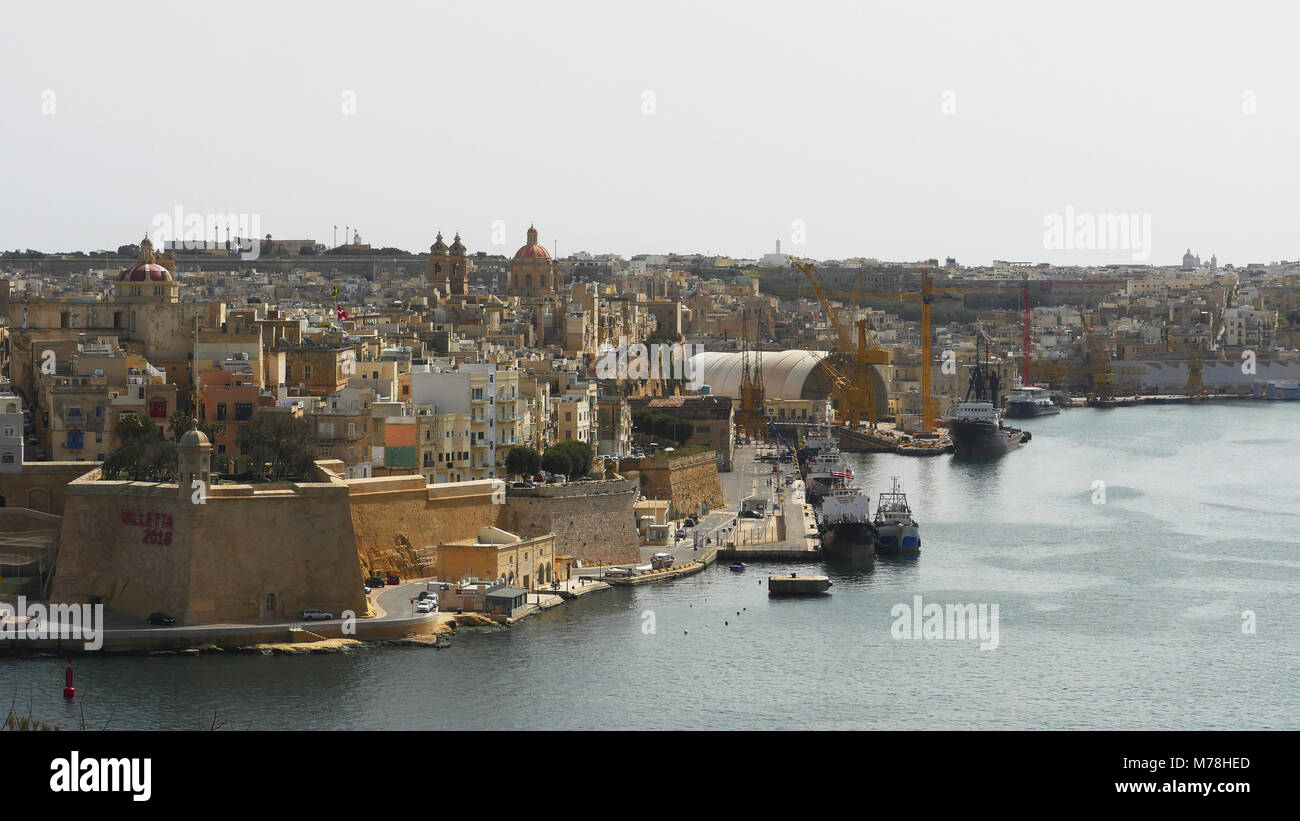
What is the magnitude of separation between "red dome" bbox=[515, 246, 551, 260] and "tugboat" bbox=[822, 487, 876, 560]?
2420 centimetres

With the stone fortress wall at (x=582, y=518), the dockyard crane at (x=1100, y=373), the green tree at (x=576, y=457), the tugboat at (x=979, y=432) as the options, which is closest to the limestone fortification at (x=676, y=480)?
the green tree at (x=576, y=457)

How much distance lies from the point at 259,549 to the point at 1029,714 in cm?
657

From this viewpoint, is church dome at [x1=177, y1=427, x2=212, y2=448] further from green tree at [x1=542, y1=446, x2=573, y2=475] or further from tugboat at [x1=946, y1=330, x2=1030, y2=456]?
tugboat at [x1=946, y1=330, x2=1030, y2=456]

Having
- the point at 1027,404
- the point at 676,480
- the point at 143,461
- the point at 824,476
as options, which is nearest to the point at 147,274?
the point at 143,461

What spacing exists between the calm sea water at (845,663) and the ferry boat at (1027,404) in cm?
2650

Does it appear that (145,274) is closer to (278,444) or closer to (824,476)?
(278,444)

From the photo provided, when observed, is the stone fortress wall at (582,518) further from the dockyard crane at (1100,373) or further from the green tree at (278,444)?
the dockyard crane at (1100,373)

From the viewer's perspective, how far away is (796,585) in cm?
1961

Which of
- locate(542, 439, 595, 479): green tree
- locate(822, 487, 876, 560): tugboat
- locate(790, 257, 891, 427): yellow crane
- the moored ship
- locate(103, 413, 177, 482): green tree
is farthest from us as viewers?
locate(790, 257, 891, 427): yellow crane

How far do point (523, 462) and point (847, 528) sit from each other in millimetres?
4315

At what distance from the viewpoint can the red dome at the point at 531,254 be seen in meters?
46.8

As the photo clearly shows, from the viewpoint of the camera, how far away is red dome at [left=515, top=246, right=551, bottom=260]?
46844 millimetres

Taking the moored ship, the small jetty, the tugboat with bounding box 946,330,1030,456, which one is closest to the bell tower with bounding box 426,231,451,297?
the tugboat with bounding box 946,330,1030,456

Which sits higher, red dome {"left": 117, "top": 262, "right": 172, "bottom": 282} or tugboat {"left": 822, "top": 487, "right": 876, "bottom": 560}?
red dome {"left": 117, "top": 262, "right": 172, "bottom": 282}
